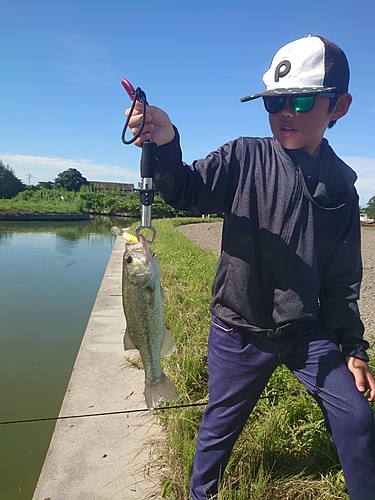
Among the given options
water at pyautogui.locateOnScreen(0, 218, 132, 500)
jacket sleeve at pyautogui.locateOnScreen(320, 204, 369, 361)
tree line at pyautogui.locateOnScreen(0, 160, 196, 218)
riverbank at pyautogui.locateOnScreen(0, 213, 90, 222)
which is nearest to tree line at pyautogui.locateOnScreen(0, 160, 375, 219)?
tree line at pyautogui.locateOnScreen(0, 160, 196, 218)

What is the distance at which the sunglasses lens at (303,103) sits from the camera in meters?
1.94

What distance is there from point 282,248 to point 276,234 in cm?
8

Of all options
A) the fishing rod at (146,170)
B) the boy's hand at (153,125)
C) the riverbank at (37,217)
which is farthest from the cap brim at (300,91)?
the riverbank at (37,217)

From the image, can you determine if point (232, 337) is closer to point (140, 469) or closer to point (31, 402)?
point (140, 469)

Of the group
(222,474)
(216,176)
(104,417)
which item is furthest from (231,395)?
(104,417)

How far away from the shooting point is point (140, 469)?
298cm

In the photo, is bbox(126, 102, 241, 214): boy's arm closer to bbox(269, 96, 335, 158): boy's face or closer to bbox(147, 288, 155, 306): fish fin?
bbox(269, 96, 335, 158): boy's face

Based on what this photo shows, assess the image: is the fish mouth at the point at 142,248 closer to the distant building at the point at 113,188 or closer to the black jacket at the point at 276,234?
the black jacket at the point at 276,234

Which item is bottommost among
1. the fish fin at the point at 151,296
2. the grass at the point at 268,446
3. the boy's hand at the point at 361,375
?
the grass at the point at 268,446

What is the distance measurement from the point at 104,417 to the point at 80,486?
2.90 ft

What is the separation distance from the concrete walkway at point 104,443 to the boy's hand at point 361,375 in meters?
1.64

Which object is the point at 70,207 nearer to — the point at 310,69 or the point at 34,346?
the point at 34,346

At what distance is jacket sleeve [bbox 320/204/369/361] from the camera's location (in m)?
2.09

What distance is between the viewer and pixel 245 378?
6.71 ft
